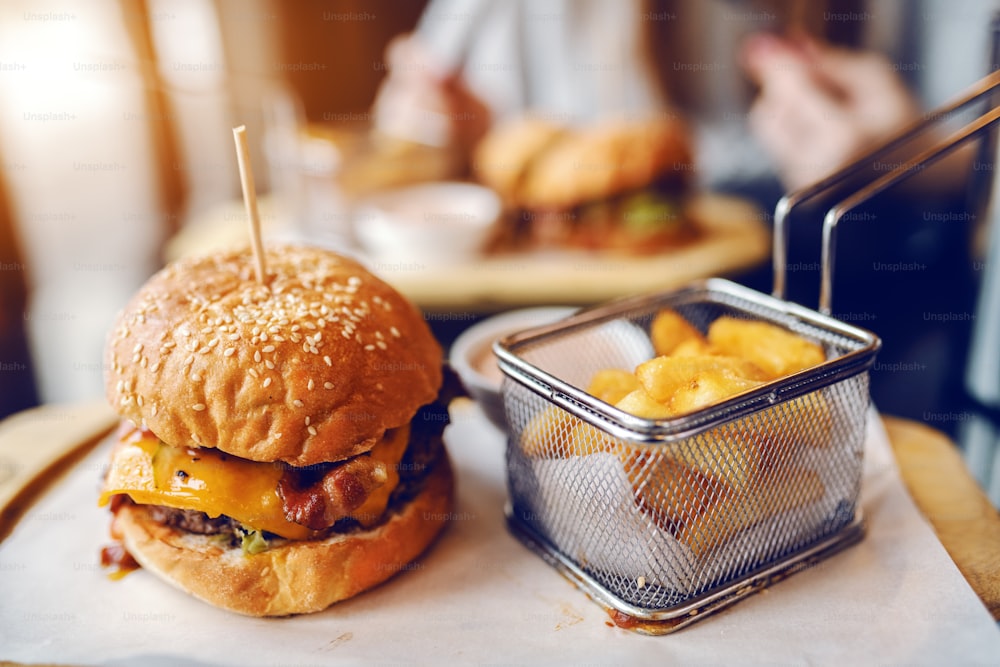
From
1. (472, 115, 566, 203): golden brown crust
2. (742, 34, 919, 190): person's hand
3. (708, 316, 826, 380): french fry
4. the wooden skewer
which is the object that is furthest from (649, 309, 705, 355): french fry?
(472, 115, 566, 203): golden brown crust

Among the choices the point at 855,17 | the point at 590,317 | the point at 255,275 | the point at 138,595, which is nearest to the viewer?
the point at 138,595

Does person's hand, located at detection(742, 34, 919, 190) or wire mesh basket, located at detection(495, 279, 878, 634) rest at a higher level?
person's hand, located at detection(742, 34, 919, 190)

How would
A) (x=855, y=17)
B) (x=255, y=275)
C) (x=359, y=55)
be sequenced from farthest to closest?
(x=359, y=55) → (x=855, y=17) → (x=255, y=275)

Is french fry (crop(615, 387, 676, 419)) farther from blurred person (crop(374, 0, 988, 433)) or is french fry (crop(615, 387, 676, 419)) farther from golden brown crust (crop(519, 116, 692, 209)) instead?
golden brown crust (crop(519, 116, 692, 209))

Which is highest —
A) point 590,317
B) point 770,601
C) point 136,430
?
point 590,317

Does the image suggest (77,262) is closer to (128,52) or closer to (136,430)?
(128,52)

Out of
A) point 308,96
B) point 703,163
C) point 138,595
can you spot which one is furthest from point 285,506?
point 308,96

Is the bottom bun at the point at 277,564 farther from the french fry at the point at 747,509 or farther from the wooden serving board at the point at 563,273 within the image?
the wooden serving board at the point at 563,273
